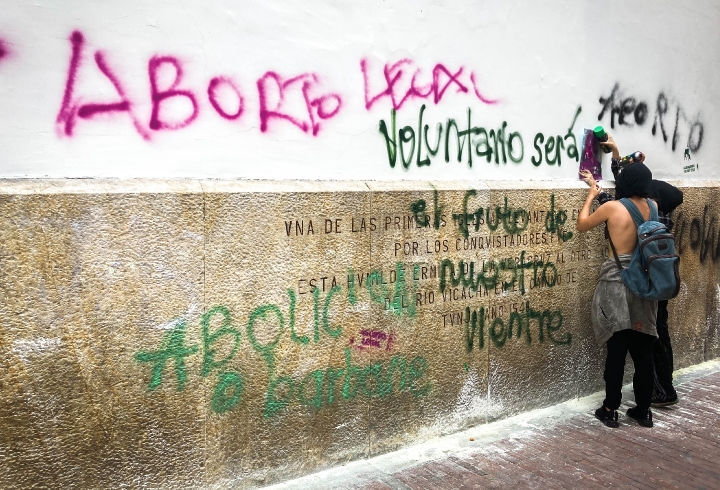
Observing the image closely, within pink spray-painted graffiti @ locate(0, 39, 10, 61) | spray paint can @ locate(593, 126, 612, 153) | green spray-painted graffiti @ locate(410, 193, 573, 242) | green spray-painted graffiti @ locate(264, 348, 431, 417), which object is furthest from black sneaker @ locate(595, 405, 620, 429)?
pink spray-painted graffiti @ locate(0, 39, 10, 61)

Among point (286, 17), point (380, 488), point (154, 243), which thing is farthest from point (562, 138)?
point (154, 243)

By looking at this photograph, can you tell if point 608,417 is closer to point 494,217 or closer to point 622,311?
point 622,311

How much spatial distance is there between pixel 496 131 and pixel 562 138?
0.73m

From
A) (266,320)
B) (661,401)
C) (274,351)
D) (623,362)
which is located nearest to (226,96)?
(266,320)

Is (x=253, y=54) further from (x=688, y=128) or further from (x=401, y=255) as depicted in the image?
(x=688, y=128)

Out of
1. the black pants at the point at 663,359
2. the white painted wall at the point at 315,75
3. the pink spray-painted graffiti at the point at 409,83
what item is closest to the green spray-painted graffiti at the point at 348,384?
the white painted wall at the point at 315,75

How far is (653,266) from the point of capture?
453 centimetres

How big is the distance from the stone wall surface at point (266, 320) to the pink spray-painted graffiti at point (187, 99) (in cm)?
32

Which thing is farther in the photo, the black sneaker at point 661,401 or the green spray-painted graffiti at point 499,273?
the black sneaker at point 661,401

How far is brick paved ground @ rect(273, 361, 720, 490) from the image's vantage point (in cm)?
389

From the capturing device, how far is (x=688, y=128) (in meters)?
6.31

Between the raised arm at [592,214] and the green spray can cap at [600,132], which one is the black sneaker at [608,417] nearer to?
the raised arm at [592,214]

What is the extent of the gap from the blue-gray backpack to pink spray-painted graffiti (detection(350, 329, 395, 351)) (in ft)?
5.84

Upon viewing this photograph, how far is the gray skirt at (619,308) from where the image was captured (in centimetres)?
471
